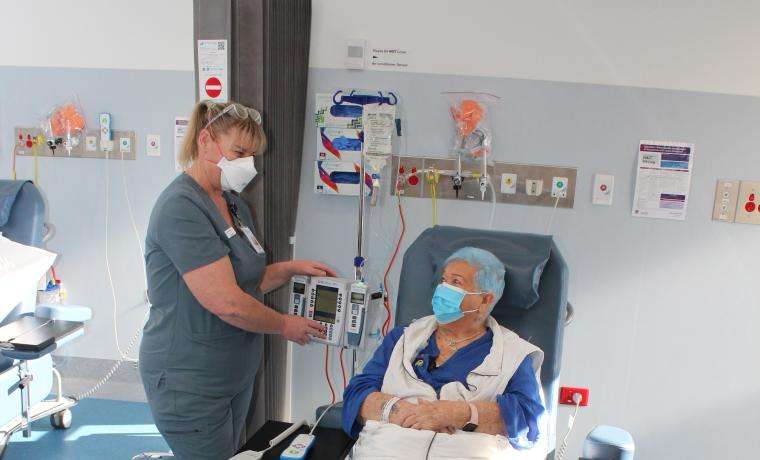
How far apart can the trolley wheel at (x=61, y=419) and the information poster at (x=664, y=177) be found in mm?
2831

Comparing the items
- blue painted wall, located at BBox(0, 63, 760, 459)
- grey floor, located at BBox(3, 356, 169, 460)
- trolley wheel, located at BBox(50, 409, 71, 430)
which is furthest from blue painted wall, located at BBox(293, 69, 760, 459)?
trolley wheel, located at BBox(50, 409, 71, 430)

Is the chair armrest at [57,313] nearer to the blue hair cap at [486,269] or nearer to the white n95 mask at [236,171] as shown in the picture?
the white n95 mask at [236,171]

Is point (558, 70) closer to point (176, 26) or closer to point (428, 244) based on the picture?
point (428, 244)

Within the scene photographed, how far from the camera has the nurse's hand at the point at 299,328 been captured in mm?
1688

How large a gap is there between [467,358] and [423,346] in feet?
0.46

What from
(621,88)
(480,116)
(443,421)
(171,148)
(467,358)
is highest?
(621,88)

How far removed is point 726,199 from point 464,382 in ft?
4.97

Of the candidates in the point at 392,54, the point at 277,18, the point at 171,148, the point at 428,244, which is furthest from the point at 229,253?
the point at 171,148

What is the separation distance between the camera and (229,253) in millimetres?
1558

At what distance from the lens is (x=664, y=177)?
2246mm

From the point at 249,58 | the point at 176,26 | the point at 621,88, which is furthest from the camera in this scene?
the point at 176,26

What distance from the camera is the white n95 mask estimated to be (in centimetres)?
155

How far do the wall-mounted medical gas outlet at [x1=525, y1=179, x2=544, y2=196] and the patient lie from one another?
82cm

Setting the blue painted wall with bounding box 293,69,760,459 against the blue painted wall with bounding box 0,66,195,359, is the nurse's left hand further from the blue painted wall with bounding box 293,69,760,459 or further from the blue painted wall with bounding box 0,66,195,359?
the blue painted wall with bounding box 0,66,195,359
